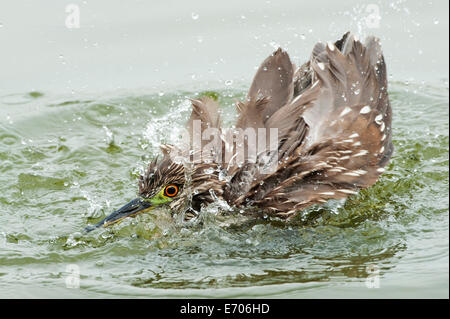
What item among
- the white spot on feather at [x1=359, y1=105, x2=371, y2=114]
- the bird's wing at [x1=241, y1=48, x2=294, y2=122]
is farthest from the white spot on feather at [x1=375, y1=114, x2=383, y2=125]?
the bird's wing at [x1=241, y1=48, x2=294, y2=122]

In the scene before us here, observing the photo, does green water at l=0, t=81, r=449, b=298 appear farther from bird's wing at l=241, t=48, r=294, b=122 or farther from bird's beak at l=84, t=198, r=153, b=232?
bird's wing at l=241, t=48, r=294, b=122

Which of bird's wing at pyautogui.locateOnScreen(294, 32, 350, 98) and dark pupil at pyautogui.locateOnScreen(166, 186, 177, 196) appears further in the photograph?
bird's wing at pyautogui.locateOnScreen(294, 32, 350, 98)

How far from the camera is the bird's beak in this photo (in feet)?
26.9

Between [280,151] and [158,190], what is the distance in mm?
1489

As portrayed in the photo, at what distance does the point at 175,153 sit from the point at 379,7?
6511 millimetres

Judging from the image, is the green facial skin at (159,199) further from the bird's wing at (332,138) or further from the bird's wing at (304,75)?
the bird's wing at (304,75)

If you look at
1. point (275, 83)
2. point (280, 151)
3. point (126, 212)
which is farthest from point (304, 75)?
point (126, 212)

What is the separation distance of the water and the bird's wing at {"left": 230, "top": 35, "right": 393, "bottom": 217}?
0.41 m

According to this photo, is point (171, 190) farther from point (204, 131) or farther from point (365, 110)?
point (365, 110)

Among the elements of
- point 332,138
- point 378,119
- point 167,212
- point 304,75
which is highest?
point 304,75

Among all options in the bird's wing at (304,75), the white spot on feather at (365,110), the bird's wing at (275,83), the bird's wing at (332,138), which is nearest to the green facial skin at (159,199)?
the bird's wing at (332,138)

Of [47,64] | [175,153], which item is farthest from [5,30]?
[175,153]

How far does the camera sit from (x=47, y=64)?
12.6 metres

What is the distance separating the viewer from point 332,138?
27.9 feet
